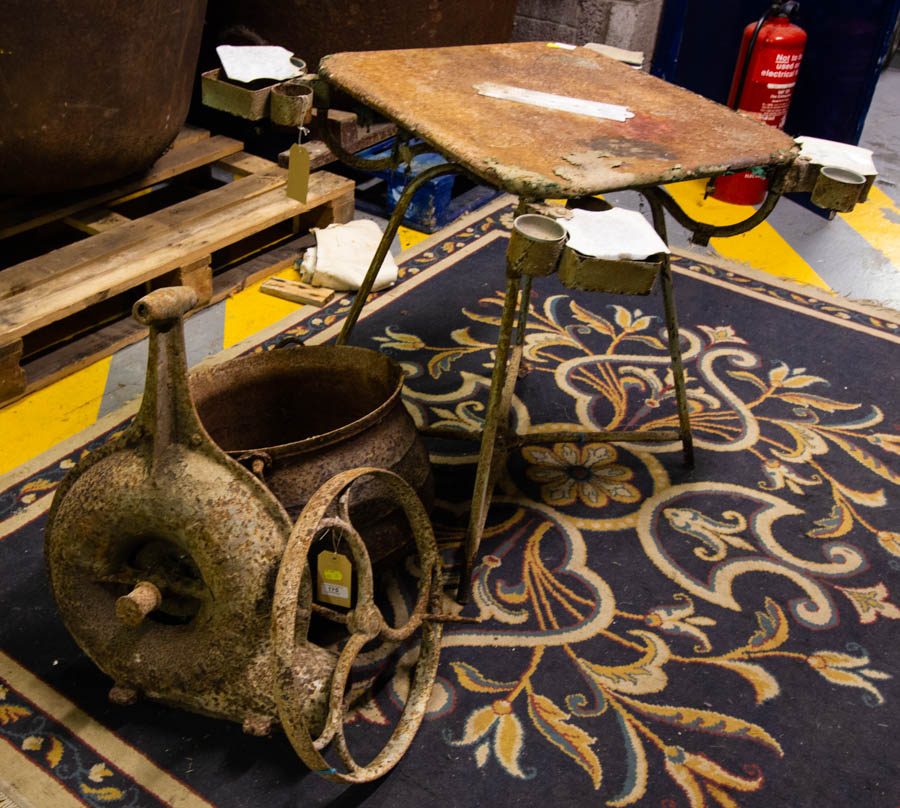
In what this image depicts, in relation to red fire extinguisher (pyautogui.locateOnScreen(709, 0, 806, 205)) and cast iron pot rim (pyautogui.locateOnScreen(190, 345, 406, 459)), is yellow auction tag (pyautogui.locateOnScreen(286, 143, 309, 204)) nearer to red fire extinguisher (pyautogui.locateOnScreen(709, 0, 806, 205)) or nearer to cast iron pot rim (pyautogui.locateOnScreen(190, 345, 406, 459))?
cast iron pot rim (pyautogui.locateOnScreen(190, 345, 406, 459))

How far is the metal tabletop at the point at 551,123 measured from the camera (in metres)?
1.38

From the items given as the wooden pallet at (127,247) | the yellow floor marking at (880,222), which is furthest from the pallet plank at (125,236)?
the yellow floor marking at (880,222)

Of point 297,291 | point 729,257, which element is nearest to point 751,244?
point 729,257

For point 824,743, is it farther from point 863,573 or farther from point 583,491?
point 583,491

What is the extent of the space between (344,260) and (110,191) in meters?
0.69

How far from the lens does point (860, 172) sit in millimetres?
1534

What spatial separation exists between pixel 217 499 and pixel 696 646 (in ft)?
3.04

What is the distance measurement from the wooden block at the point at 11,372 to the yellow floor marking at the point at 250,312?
493 mm

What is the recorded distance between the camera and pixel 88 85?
7.01 feet

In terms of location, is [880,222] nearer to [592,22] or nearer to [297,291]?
[592,22]

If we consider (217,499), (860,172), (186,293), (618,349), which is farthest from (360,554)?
(618,349)

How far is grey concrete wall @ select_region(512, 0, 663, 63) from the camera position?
11.5 feet

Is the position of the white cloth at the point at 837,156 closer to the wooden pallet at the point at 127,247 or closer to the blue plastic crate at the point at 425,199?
Answer: the blue plastic crate at the point at 425,199

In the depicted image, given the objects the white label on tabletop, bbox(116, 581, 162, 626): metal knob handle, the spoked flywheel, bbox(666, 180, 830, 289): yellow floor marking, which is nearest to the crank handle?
the spoked flywheel
